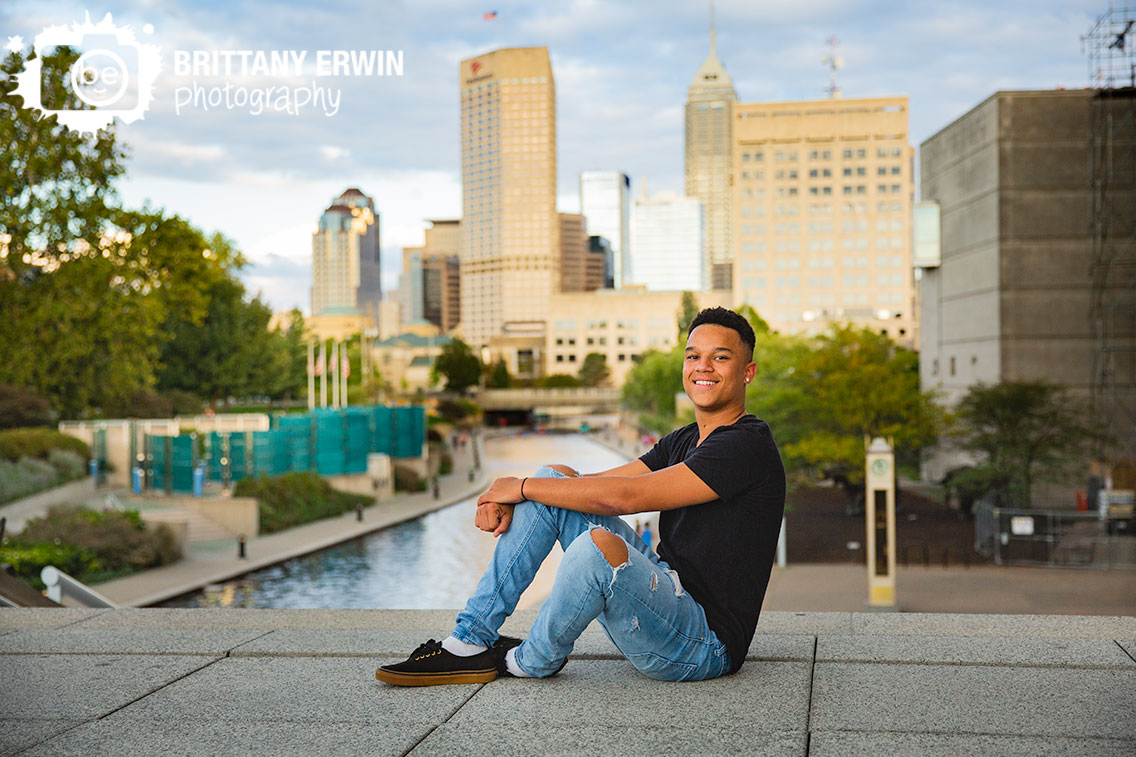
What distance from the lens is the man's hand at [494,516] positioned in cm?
418

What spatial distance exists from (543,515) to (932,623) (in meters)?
2.60

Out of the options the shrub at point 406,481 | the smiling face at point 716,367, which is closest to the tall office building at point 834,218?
the shrub at point 406,481

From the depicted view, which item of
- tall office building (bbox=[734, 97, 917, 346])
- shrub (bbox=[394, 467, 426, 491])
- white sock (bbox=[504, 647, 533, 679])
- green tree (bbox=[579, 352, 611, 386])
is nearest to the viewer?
white sock (bbox=[504, 647, 533, 679])

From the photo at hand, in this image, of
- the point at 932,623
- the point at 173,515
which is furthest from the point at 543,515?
the point at 173,515

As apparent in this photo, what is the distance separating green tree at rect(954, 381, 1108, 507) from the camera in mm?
34406

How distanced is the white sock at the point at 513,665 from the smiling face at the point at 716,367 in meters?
1.25

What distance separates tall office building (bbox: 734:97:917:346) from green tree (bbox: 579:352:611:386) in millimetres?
26405

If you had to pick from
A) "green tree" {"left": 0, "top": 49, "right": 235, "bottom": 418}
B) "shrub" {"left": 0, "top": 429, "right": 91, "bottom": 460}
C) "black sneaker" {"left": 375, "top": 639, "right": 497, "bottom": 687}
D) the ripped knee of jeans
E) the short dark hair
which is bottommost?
"shrub" {"left": 0, "top": 429, "right": 91, "bottom": 460}

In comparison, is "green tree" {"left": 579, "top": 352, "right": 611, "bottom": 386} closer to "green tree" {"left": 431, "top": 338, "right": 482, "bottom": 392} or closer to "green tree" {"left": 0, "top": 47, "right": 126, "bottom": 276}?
"green tree" {"left": 431, "top": 338, "right": 482, "bottom": 392}

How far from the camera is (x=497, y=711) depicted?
13.1 feet

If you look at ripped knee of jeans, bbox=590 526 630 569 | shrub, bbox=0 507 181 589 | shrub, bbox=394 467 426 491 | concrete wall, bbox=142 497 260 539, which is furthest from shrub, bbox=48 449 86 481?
ripped knee of jeans, bbox=590 526 630 569

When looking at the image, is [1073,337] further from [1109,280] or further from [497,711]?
[497,711]

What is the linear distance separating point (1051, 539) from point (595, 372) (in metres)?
144

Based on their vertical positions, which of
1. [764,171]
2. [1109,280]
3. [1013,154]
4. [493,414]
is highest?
[764,171]
